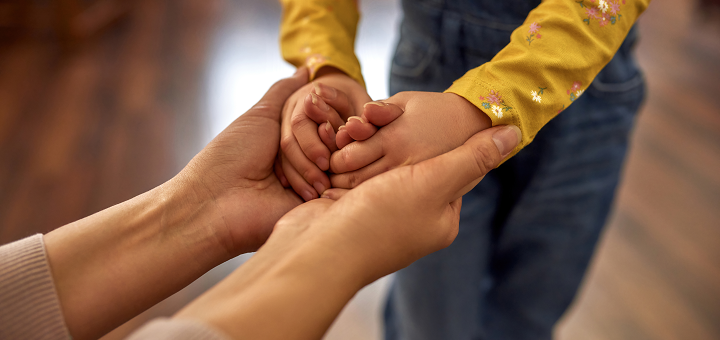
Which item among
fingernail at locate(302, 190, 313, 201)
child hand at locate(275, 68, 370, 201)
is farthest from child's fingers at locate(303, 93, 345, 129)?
fingernail at locate(302, 190, 313, 201)

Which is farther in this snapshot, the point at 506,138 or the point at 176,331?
the point at 506,138

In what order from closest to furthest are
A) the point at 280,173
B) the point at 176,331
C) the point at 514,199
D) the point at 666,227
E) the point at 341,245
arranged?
the point at 176,331, the point at 341,245, the point at 280,173, the point at 514,199, the point at 666,227

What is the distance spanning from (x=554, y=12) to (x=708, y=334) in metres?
1.14

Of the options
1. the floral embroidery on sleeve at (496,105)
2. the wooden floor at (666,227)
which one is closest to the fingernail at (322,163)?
the floral embroidery on sleeve at (496,105)

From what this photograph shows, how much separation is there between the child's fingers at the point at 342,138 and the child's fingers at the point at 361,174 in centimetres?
4

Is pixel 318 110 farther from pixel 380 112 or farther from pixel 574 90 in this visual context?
pixel 574 90

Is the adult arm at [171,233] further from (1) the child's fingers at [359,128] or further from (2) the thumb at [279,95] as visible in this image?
(1) the child's fingers at [359,128]

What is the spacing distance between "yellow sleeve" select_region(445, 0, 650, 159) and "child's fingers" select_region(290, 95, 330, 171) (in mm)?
214

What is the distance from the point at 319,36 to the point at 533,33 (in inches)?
13.4

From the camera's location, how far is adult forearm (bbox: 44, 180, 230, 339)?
574 mm

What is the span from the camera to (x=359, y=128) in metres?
0.63

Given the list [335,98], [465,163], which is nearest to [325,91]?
[335,98]

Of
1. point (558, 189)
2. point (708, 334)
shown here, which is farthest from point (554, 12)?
point (708, 334)

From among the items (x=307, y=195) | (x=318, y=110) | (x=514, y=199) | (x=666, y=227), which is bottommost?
(x=666, y=227)
